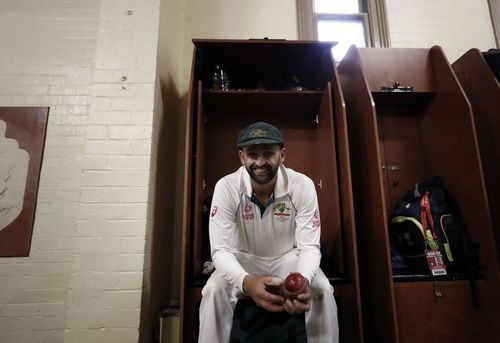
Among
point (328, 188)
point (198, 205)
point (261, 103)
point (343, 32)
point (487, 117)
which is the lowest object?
point (198, 205)

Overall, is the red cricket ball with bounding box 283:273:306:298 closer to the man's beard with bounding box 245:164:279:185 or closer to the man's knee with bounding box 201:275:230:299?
the man's knee with bounding box 201:275:230:299

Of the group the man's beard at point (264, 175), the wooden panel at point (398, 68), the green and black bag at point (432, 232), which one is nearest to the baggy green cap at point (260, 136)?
the man's beard at point (264, 175)

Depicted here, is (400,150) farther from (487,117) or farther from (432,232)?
(432,232)

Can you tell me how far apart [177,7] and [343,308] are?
2.55 metres

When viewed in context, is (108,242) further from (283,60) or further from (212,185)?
(283,60)

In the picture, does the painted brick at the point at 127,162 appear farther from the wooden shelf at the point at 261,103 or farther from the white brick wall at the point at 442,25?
the white brick wall at the point at 442,25

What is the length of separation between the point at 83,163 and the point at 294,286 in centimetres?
140

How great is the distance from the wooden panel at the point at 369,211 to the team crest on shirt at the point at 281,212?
53cm

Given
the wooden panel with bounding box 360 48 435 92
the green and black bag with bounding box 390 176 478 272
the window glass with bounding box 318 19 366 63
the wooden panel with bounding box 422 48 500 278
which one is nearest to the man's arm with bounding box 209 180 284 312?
the green and black bag with bounding box 390 176 478 272

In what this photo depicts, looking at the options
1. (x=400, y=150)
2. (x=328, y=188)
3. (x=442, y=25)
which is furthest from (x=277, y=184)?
(x=442, y=25)

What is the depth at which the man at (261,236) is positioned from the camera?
1.16 m

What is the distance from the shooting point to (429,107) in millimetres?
1958

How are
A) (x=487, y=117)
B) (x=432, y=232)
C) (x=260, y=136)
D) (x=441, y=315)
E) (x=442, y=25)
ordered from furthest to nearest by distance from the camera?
1. (x=442, y=25)
2. (x=487, y=117)
3. (x=432, y=232)
4. (x=441, y=315)
5. (x=260, y=136)

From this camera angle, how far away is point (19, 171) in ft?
5.86
